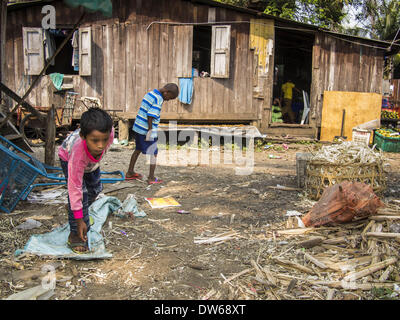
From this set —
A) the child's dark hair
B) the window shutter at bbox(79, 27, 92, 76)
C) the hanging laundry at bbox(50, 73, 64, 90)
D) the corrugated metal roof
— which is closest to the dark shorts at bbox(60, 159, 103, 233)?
the child's dark hair

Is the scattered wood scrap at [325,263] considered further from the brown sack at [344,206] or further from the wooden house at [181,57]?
the wooden house at [181,57]

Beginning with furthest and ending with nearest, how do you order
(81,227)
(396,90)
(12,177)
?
(396,90), (12,177), (81,227)

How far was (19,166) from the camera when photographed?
3809mm

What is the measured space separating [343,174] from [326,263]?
6.48ft

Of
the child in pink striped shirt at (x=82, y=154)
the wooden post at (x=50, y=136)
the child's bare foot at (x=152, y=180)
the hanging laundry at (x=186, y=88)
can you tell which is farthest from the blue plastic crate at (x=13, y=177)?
the hanging laundry at (x=186, y=88)

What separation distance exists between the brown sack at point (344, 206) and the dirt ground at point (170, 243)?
1.72 feet

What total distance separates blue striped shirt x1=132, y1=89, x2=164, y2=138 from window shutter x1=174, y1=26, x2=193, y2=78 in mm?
5088

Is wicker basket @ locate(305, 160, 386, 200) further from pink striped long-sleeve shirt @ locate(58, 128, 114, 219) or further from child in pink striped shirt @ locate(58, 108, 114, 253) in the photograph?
pink striped long-sleeve shirt @ locate(58, 128, 114, 219)

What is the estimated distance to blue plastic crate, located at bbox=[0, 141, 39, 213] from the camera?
12.3 ft

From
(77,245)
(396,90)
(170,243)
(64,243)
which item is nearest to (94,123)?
(77,245)

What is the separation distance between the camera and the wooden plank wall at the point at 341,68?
10.9 meters

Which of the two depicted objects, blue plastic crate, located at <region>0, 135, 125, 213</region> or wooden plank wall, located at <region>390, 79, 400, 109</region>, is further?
wooden plank wall, located at <region>390, 79, 400, 109</region>

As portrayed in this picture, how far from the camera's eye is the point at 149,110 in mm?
5664

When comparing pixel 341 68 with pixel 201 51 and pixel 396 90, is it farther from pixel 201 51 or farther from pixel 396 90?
pixel 396 90
